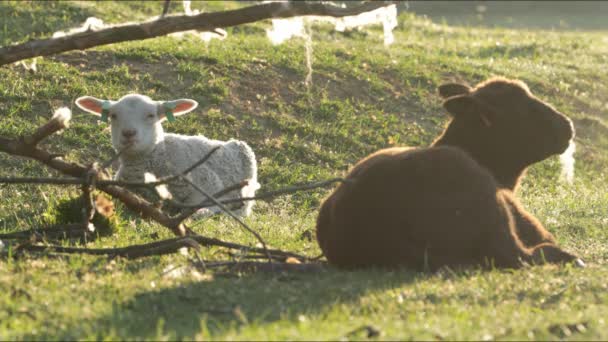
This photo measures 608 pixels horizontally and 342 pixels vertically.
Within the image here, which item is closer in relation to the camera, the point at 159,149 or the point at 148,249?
the point at 148,249

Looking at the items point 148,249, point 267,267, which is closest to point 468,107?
point 267,267

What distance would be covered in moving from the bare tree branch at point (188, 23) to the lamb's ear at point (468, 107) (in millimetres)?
1277

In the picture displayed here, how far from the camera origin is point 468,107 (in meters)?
7.62

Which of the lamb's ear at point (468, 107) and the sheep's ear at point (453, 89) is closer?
the lamb's ear at point (468, 107)

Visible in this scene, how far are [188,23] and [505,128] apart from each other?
8.45 feet

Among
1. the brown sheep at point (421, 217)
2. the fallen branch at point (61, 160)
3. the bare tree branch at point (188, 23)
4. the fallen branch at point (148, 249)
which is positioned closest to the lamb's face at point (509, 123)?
the brown sheep at point (421, 217)

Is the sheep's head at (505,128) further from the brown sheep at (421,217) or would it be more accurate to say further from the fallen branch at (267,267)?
the fallen branch at (267,267)

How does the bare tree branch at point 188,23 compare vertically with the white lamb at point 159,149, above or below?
above

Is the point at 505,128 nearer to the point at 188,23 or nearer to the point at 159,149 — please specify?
the point at 188,23

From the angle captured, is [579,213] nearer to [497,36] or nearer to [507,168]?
[507,168]

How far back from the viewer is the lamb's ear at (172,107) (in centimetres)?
1080

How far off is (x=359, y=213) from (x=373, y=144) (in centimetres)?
886

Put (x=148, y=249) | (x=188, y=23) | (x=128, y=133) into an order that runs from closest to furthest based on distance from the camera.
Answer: (x=188, y=23), (x=148, y=249), (x=128, y=133)

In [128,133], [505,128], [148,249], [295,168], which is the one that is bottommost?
[295,168]
